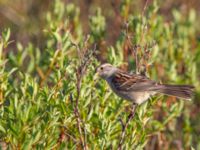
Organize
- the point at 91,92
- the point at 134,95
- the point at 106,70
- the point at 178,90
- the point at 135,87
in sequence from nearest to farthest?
the point at 91,92 → the point at 178,90 → the point at 134,95 → the point at 106,70 → the point at 135,87

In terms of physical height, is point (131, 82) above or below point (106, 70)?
below

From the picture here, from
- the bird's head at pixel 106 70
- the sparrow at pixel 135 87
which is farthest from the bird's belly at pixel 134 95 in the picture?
the bird's head at pixel 106 70

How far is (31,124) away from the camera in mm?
5164

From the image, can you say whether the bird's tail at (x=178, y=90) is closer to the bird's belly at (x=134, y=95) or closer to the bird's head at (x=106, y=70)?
the bird's belly at (x=134, y=95)

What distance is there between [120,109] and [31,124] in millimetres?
1146

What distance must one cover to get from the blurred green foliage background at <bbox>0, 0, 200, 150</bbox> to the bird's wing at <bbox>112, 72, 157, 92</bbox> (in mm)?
138

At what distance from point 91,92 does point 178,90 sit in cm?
87

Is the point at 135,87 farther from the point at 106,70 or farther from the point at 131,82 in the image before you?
the point at 106,70

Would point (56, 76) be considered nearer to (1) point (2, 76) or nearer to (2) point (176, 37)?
(1) point (2, 76)

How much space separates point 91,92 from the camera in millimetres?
5902

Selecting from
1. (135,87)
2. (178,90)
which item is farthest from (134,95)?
(178,90)

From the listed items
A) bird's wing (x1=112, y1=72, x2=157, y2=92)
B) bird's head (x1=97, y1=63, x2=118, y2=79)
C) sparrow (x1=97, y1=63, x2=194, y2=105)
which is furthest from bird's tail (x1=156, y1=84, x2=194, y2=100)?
bird's head (x1=97, y1=63, x2=118, y2=79)

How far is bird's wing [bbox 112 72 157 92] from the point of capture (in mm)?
6320

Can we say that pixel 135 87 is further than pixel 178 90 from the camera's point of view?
Yes
